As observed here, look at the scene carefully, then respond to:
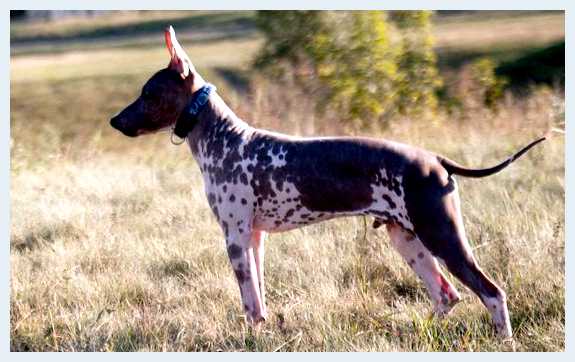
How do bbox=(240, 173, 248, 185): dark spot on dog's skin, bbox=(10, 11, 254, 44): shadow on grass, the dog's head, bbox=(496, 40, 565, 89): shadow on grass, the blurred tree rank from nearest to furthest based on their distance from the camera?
bbox=(240, 173, 248, 185): dark spot on dog's skin, the dog's head, the blurred tree, bbox=(496, 40, 565, 89): shadow on grass, bbox=(10, 11, 254, 44): shadow on grass

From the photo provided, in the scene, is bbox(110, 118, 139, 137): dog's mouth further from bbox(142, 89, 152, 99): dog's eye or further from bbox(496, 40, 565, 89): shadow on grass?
bbox(496, 40, 565, 89): shadow on grass

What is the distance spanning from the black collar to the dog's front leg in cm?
83

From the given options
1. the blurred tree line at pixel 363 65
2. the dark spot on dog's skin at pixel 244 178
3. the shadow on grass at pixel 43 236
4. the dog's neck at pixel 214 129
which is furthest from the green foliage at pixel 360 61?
the dark spot on dog's skin at pixel 244 178

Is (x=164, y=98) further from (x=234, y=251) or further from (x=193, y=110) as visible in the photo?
(x=234, y=251)

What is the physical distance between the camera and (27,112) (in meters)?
24.6

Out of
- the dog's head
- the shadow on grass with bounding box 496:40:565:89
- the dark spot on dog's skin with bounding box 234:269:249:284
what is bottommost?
the shadow on grass with bounding box 496:40:565:89

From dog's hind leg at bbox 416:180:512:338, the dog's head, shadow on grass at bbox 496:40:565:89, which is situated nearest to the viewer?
dog's hind leg at bbox 416:180:512:338

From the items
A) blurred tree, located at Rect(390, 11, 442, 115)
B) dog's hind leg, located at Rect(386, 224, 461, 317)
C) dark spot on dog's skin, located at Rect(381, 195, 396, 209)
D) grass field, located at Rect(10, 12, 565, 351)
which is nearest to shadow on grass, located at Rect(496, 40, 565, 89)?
blurred tree, located at Rect(390, 11, 442, 115)

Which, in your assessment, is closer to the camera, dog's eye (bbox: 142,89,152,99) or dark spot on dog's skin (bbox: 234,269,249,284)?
dark spot on dog's skin (bbox: 234,269,249,284)

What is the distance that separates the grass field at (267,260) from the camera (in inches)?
224

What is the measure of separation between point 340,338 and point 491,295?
1042mm

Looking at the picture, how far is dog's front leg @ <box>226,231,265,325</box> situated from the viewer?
18.2ft

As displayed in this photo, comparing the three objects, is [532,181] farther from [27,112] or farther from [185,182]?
[27,112]

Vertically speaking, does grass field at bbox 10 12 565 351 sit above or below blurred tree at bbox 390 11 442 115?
below
